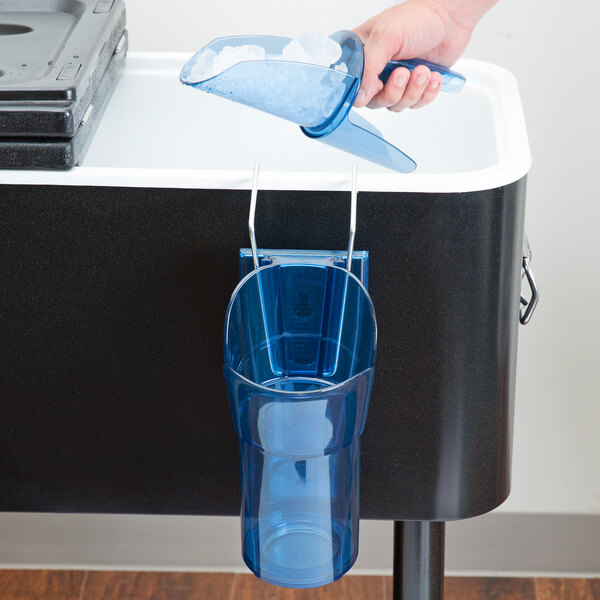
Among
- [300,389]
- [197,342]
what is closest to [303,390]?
[300,389]

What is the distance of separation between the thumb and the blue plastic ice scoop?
0.03 meters

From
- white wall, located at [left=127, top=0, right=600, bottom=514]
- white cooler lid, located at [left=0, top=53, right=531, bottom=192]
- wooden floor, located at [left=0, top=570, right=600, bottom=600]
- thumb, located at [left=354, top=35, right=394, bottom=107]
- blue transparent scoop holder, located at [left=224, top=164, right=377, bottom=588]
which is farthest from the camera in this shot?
wooden floor, located at [left=0, top=570, right=600, bottom=600]

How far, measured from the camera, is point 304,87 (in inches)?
31.4

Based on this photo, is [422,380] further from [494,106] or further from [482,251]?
[494,106]

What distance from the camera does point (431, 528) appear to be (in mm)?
1043

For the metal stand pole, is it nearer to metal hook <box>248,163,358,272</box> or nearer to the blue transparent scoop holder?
the blue transparent scoop holder

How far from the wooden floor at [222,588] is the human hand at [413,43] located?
0.95 meters

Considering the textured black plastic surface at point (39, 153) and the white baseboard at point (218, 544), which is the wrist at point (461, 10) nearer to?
the textured black plastic surface at point (39, 153)

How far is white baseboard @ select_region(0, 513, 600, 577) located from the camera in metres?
1.65

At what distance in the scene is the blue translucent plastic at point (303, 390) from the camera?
778 mm

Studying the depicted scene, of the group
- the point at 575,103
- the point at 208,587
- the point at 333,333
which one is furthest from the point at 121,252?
the point at 208,587

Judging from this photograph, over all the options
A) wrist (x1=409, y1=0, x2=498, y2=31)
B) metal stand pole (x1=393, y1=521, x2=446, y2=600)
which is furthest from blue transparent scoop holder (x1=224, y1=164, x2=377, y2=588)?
wrist (x1=409, y1=0, x2=498, y2=31)

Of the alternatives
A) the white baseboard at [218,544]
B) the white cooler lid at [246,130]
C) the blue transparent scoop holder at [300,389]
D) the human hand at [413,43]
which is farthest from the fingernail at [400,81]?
the white baseboard at [218,544]

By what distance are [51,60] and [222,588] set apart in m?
1.04
